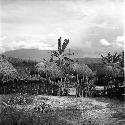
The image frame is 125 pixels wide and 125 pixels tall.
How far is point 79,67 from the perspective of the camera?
27.4 meters

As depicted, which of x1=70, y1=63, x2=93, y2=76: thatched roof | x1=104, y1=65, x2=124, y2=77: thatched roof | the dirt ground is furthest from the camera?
x1=104, y1=65, x2=124, y2=77: thatched roof

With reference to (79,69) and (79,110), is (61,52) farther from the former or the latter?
(79,110)

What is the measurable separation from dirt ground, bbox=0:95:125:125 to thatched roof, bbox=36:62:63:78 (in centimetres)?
443

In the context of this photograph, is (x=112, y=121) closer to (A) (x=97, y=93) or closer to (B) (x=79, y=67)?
(A) (x=97, y=93)

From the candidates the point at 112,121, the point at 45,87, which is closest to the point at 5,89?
the point at 45,87

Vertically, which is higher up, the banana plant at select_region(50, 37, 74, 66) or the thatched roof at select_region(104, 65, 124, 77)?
the banana plant at select_region(50, 37, 74, 66)

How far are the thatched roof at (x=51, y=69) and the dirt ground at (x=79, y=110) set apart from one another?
4429 millimetres

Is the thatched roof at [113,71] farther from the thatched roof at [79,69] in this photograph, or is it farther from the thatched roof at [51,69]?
the thatched roof at [51,69]

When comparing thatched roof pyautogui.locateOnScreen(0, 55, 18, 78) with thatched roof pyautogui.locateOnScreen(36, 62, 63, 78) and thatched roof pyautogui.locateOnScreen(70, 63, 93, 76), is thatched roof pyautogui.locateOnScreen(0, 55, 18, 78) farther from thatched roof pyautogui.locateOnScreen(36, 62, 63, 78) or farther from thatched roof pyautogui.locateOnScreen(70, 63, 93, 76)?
thatched roof pyautogui.locateOnScreen(70, 63, 93, 76)

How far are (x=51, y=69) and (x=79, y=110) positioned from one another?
8.90 metres

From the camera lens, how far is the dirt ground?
14141 mm

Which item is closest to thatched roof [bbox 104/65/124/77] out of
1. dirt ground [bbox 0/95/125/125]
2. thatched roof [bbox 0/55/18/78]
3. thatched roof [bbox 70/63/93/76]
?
thatched roof [bbox 70/63/93/76]

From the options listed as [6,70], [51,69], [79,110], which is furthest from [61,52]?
[79,110]

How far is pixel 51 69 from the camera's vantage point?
2536 centimetres
